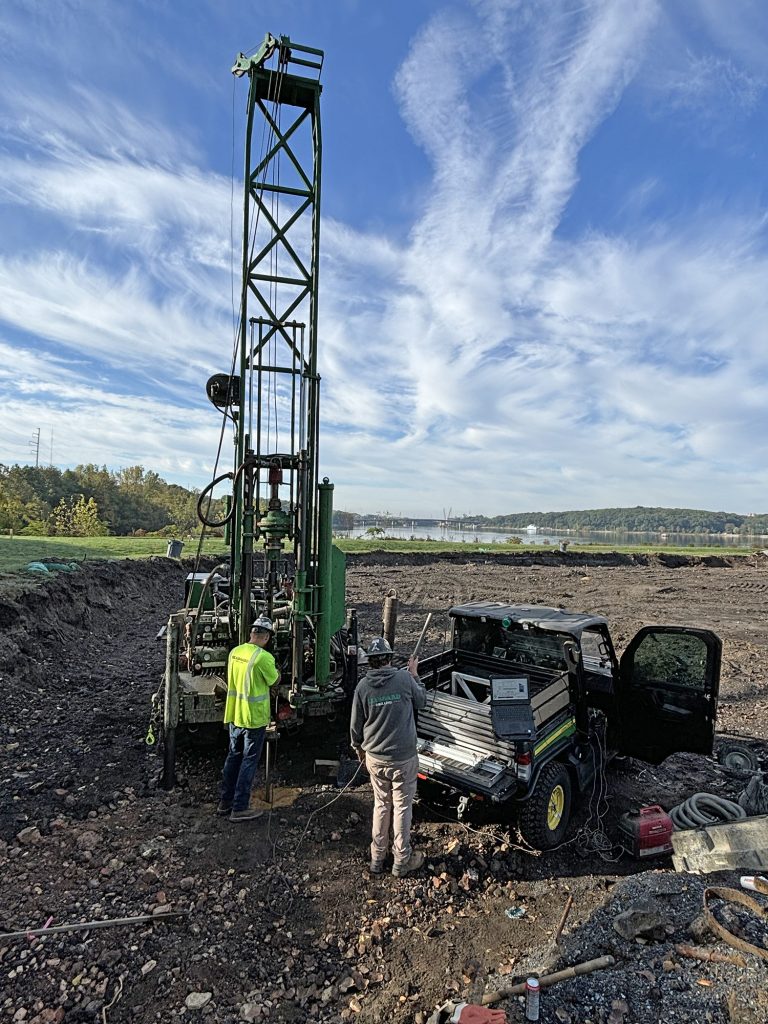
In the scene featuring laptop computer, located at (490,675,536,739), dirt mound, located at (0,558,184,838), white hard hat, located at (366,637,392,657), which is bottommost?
dirt mound, located at (0,558,184,838)

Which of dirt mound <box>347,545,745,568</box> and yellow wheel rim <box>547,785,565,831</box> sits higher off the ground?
dirt mound <box>347,545,745,568</box>

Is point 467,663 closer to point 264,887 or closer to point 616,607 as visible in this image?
point 264,887

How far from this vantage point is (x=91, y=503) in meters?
49.9

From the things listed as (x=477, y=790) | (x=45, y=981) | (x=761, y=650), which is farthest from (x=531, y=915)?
(x=761, y=650)

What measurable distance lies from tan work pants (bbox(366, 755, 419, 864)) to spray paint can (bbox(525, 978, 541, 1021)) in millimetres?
1874

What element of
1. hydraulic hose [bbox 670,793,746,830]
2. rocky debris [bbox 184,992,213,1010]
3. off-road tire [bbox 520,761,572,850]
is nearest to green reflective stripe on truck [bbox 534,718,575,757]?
off-road tire [bbox 520,761,572,850]

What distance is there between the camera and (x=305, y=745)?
7406 mm

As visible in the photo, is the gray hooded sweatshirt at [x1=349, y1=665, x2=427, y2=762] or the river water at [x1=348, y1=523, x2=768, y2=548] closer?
the gray hooded sweatshirt at [x1=349, y1=665, x2=427, y2=762]

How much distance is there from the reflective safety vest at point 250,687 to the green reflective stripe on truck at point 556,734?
2.56 meters

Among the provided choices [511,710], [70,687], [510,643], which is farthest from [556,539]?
[511,710]

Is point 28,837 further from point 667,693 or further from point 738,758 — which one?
point 738,758

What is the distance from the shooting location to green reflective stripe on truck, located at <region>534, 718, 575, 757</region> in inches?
203

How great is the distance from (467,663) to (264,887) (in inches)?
128

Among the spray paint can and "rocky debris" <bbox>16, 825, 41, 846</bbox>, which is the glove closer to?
the spray paint can
